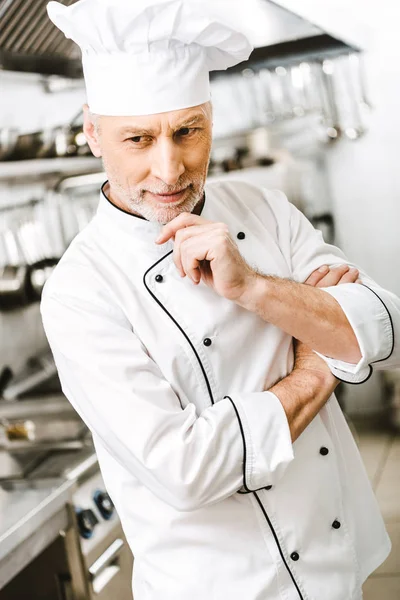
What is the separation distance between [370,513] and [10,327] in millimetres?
1719

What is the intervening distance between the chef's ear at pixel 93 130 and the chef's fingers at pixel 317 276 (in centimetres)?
44

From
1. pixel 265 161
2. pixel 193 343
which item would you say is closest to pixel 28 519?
pixel 193 343

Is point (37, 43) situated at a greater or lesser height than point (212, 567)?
greater

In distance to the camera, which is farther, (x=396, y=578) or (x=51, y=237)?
(x=51, y=237)

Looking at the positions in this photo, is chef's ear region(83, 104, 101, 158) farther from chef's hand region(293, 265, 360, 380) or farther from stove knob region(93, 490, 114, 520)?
stove knob region(93, 490, 114, 520)

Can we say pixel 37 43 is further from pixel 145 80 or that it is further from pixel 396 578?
pixel 396 578

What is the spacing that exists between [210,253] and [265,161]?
6.15ft

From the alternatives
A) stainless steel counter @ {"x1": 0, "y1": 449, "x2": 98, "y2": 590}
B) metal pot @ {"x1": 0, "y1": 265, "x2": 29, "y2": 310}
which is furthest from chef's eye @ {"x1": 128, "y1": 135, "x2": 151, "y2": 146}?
metal pot @ {"x1": 0, "y1": 265, "x2": 29, "y2": 310}

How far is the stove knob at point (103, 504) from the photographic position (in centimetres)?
229

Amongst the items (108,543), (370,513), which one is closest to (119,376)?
(370,513)

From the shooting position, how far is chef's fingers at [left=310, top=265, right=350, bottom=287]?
148 centimetres

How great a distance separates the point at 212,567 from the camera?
56.2 inches

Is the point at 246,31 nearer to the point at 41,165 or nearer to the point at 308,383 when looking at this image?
the point at 41,165

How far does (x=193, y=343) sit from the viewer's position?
142 centimetres
